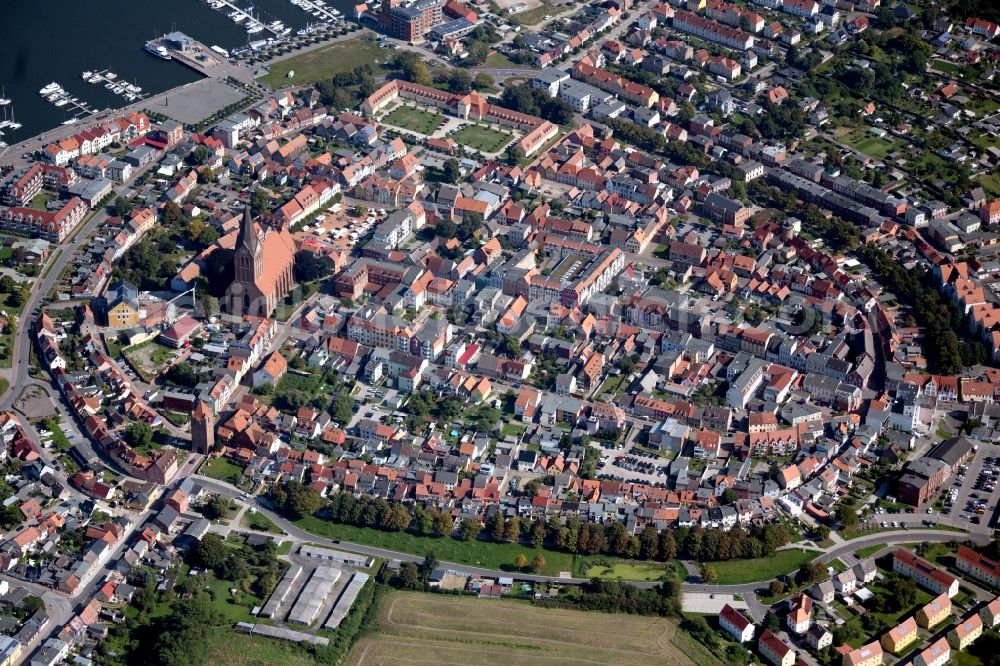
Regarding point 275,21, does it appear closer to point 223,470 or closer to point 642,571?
point 223,470

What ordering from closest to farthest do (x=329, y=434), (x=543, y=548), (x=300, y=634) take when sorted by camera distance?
1. (x=300, y=634)
2. (x=543, y=548)
3. (x=329, y=434)

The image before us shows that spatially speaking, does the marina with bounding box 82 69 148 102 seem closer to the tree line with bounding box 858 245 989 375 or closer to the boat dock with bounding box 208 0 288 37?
the boat dock with bounding box 208 0 288 37

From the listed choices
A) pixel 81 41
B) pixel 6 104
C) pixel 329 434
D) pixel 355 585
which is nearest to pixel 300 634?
pixel 355 585

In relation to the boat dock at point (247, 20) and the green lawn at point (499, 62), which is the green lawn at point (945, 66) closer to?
the green lawn at point (499, 62)

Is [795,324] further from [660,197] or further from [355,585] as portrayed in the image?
[355,585]

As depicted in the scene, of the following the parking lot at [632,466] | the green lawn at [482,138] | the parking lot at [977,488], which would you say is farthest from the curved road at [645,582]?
the green lawn at [482,138]

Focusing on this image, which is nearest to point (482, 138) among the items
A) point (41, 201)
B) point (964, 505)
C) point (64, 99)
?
point (64, 99)

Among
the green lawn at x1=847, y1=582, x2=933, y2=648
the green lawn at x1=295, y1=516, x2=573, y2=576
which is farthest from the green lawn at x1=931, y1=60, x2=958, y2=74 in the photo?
the green lawn at x1=295, y1=516, x2=573, y2=576
